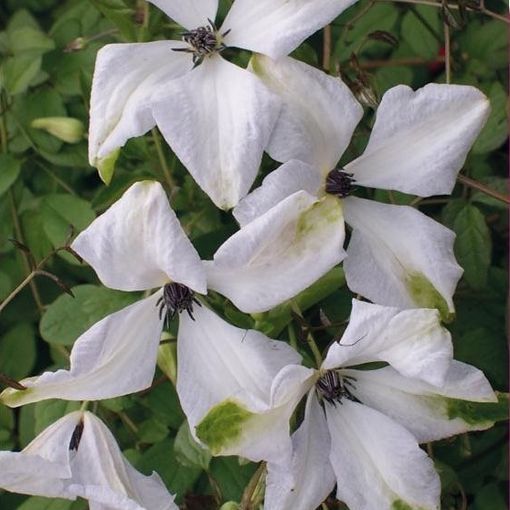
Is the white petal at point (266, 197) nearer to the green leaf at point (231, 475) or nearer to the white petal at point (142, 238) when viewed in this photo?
the white petal at point (142, 238)

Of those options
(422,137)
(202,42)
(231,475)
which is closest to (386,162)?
(422,137)

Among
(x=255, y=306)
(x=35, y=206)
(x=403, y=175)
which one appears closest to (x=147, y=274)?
(x=255, y=306)

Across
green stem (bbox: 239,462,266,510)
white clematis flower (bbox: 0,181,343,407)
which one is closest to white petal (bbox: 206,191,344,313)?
white clematis flower (bbox: 0,181,343,407)

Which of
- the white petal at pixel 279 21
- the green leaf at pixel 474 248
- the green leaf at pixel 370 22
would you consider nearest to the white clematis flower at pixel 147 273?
the white petal at pixel 279 21

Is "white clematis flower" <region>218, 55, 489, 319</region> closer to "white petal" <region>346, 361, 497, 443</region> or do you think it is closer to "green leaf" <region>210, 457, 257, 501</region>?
"white petal" <region>346, 361, 497, 443</region>

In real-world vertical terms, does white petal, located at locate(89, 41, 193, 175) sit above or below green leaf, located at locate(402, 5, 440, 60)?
above

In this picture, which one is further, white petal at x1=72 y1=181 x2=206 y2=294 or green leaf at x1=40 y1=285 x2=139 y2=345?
green leaf at x1=40 y1=285 x2=139 y2=345
